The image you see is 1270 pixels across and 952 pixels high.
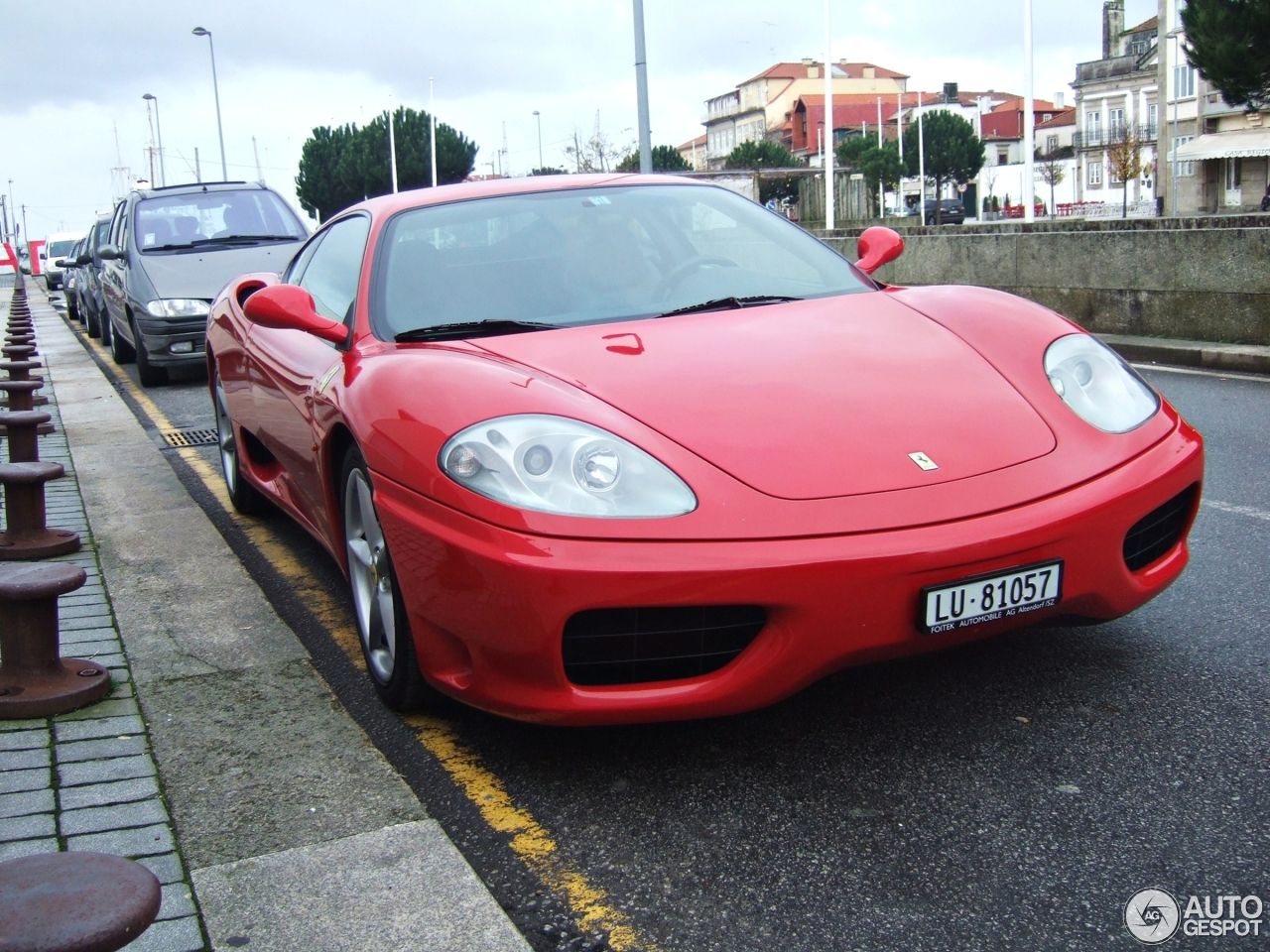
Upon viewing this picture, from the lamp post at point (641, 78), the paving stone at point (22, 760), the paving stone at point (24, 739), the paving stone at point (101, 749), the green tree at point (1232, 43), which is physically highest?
the green tree at point (1232, 43)

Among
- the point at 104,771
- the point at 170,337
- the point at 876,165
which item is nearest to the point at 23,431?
the point at 104,771

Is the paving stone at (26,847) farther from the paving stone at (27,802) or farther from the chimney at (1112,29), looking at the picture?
the chimney at (1112,29)

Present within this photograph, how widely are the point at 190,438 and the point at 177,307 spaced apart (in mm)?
3332

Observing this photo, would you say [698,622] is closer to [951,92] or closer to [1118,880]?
[1118,880]

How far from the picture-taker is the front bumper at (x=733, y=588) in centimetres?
257

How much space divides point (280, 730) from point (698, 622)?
1145mm

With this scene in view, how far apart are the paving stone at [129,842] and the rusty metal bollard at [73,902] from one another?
66 centimetres

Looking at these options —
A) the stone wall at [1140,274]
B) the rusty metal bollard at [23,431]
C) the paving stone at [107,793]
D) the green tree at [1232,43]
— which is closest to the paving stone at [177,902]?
the paving stone at [107,793]

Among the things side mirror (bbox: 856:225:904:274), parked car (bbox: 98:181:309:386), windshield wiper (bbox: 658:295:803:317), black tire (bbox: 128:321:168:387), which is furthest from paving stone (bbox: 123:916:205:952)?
black tire (bbox: 128:321:168:387)

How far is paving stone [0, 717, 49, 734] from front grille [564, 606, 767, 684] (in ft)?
4.58

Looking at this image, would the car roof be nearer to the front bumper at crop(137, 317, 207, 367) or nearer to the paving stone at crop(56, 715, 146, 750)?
the paving stone at crop(56, 715, 146, 750)

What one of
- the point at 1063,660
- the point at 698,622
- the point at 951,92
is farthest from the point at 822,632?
the point at 951,92

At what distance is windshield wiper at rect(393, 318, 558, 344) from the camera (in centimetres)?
350

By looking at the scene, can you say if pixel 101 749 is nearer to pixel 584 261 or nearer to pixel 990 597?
pixel 584 261
